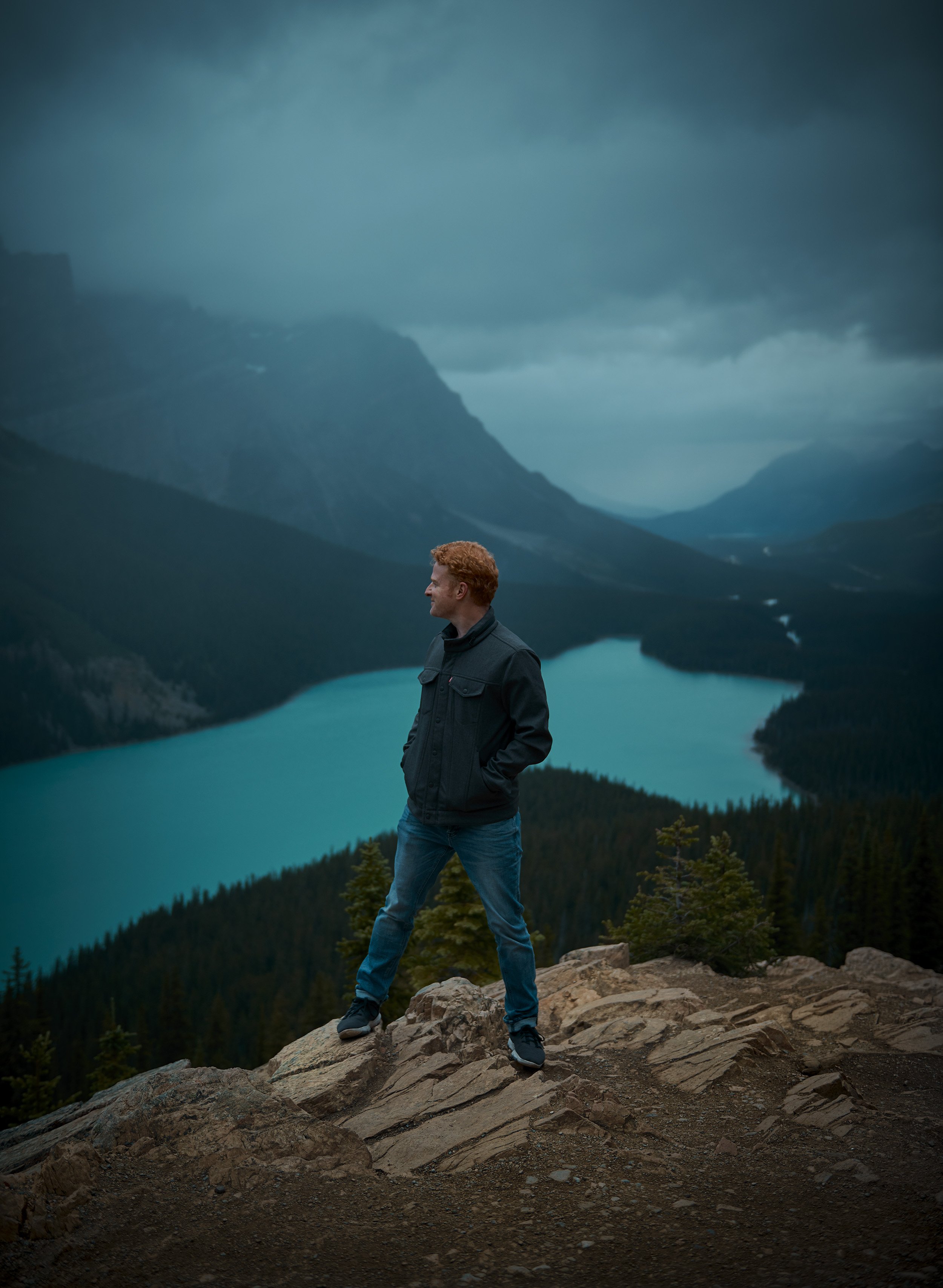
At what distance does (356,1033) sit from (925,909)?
1583 inches

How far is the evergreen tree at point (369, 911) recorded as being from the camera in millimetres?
19375

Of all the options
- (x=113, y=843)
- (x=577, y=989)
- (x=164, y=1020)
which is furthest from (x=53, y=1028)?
(x=577, y=989)

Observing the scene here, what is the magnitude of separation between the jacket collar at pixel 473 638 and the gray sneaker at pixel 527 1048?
334 cm

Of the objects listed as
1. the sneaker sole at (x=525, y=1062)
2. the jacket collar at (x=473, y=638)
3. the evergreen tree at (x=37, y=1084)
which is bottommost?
the evergreen tree at (x=37, y=1084)

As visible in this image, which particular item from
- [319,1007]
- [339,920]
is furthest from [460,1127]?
[339,920]

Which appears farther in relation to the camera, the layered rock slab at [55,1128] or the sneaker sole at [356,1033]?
the sneaker sole at [356,1033]

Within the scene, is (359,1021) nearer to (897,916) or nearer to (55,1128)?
(55,1128)

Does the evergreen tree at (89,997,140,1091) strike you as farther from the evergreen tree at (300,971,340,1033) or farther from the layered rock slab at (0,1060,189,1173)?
the layered rock slab at (0,1060,189,1173)

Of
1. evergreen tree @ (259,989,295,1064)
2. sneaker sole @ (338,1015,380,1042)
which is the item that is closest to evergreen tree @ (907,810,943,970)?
evergreen tree @ (259,989,295,1064)

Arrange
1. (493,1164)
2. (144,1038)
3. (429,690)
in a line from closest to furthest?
1. (493,1164)
2. (429,690)
3. (144,1038)

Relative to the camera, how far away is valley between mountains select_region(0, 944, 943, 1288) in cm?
455

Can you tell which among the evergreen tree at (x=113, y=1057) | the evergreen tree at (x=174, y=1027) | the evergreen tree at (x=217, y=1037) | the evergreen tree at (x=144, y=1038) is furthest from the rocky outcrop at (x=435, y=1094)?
the evergreen tree at (x=144, y=1038)

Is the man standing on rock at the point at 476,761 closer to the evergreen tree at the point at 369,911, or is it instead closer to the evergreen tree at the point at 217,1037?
the evergreen tree at the point at 369,911

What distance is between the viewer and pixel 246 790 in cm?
12306
